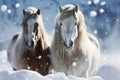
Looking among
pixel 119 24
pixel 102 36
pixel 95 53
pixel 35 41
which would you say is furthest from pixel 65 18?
pixel 119 24

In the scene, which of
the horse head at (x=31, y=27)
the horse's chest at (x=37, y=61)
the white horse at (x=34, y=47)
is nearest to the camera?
the horse head at (x=31, y=27)

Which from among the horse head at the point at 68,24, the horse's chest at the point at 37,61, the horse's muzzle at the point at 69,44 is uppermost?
the horse head at the point at 68,24

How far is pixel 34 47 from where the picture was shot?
7430mm

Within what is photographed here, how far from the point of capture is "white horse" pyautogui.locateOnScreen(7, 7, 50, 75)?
7.46 metres

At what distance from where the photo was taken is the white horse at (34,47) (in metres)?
7.46

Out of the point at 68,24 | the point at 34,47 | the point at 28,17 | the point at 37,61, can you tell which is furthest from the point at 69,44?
the point at 28,17

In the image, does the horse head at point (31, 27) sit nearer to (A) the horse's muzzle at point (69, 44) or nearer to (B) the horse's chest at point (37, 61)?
(B) the horse's chest at point (37, 61)

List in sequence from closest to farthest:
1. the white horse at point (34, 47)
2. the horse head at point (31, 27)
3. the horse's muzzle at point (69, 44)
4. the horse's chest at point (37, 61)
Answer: the horse's muzzle at point (69, 44) → the horse head at point (31, 27) → the white horse at point (34, 47) → the horse's chest at point (37, 61)

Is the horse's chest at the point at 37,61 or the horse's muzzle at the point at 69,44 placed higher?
the horse's muzzle at the point at 69,44

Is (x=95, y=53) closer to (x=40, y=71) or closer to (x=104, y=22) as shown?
(x=40, y=71)

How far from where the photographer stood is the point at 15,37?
8.74 meters

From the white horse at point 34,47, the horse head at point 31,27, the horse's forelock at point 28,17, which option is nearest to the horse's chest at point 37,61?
the white horse at point 34,47

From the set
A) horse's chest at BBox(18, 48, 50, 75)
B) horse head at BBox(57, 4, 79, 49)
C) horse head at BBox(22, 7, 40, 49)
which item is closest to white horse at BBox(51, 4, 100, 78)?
horse head at BBox(57, 4, 79, 49)

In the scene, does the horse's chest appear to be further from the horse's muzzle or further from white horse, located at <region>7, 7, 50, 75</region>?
the horse's muzzle
